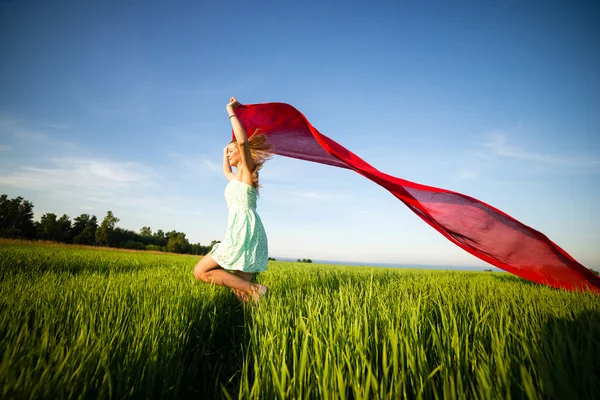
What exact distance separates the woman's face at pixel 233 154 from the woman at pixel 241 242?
0.31 m

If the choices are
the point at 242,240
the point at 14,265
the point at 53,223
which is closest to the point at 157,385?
the point at 242,240

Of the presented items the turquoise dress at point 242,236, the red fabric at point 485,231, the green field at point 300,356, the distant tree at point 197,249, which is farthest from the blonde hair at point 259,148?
the distant tree at point 197,249

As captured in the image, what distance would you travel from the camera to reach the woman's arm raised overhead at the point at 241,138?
302 cm

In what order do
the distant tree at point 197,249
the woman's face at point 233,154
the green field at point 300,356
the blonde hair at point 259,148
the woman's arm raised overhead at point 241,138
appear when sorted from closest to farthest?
1. the green field at point 300,356
2. the woman's arm raised overhead at point 241,138
3. the woman's face at point 233,154
4. the blonde hair at point 259,148
5. the distant tree at point 197,249

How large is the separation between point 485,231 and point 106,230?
270 ft

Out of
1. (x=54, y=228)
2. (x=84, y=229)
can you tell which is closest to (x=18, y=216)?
(x=54, y=228)

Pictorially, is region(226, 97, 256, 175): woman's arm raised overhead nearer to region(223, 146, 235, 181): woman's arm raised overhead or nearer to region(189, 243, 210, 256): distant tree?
region(223, 146, 235, 181): woman's arm raised overhead

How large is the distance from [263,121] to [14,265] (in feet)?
17.5

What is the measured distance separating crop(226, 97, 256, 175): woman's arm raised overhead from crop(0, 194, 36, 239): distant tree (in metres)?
90.1

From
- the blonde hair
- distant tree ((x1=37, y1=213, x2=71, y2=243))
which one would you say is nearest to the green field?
the blonde hair

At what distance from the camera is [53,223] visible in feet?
217

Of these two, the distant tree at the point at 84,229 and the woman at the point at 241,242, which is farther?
the distant tree at the point at 84,229

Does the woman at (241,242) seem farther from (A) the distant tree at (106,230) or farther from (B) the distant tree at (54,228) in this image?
(B) the distant tree at (54,228)

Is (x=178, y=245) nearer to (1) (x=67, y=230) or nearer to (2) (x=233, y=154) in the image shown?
(1) (x=67, y=230)
